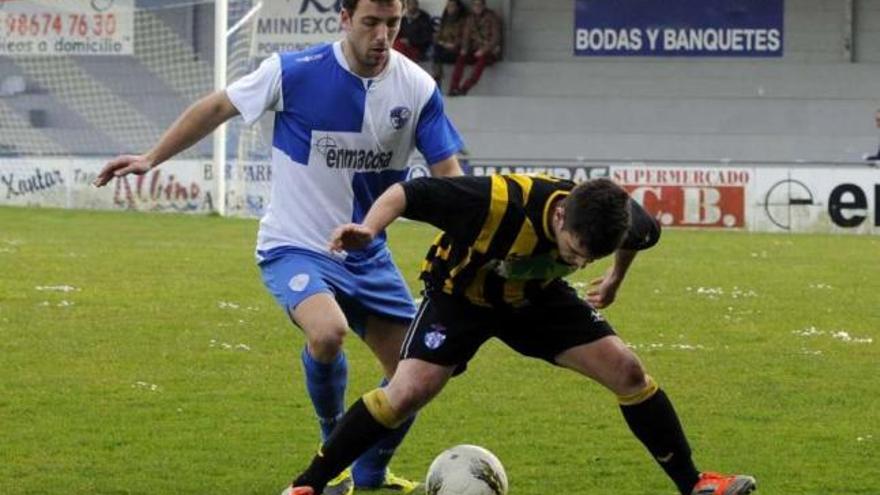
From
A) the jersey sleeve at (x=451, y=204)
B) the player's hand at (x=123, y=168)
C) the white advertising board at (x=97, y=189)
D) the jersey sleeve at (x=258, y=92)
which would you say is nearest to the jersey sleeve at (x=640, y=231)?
the jersey sleeve at (x=451, y=204)

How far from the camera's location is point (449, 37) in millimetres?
32344

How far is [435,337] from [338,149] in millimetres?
1103

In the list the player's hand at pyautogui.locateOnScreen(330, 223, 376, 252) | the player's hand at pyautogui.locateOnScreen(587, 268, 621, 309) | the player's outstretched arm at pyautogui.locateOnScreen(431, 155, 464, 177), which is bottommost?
the player's hand at pyautogui.locateOnScreen(587, 268, 621, 309)

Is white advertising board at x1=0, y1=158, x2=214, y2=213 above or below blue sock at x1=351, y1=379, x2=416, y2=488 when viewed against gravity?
above

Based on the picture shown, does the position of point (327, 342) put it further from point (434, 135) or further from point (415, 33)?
point (415, 33)

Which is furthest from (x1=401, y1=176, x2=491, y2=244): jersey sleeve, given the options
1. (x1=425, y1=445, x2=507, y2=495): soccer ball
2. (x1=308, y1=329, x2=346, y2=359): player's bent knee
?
(x1=425, y1=445, x2=507, y2=495): soccer ball

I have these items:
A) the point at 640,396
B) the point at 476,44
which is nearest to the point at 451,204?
the point at 640,396

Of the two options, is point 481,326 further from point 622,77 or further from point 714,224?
point 622,77

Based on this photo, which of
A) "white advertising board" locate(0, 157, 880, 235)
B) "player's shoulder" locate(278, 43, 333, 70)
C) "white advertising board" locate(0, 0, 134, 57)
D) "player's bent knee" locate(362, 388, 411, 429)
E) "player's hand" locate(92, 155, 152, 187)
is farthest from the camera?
"white advertising board" locate(0, 0, 134, 57)

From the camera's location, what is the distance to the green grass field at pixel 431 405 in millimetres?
7625

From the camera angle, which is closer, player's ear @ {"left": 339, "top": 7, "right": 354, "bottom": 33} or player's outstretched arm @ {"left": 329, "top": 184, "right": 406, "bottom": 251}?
player's outstretched arm @ {"left": 329, "top": 184, "right": 406, "bottom": 251}

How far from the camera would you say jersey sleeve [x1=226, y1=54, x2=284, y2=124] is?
23.1ft

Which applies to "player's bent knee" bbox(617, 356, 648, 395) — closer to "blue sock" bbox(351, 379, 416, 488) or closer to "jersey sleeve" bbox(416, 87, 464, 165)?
"blue sock" bbox(351, 379, 416, 488)

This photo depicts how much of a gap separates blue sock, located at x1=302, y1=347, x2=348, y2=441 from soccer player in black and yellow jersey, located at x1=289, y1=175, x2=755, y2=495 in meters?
0.62
